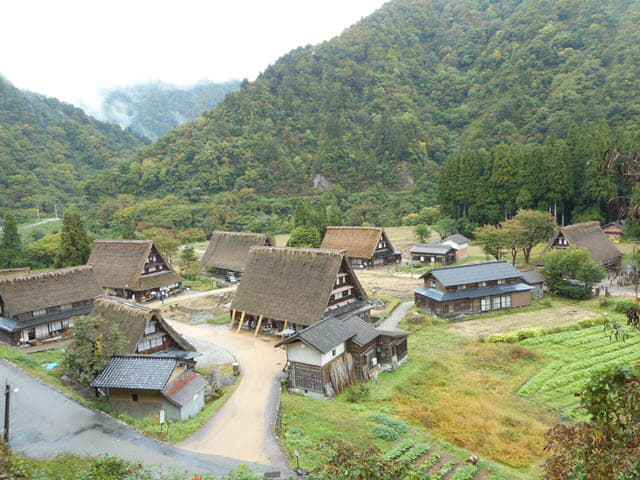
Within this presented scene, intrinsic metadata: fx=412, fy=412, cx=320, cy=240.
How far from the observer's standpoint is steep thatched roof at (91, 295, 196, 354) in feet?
62.1

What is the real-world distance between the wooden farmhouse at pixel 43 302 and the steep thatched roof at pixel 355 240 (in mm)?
26337

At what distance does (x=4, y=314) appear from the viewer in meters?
25.2

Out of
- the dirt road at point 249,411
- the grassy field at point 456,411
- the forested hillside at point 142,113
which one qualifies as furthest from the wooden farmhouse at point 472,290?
the forested hillside at point 142,113

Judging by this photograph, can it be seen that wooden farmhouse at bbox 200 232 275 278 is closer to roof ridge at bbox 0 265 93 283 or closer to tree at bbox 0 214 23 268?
roof ridge at bbox 0 265 93 283

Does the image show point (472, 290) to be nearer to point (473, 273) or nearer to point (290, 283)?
point (473, 273)

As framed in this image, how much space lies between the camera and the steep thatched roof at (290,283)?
25.2 metres

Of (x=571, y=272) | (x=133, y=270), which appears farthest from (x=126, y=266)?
(x=571, y=272)

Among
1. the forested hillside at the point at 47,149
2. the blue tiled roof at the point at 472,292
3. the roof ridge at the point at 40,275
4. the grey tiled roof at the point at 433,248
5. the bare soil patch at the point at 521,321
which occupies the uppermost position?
the forested hillside at the point at 47,149

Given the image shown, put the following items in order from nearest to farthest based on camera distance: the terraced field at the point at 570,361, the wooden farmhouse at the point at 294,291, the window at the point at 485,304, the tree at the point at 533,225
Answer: the terraced field at the point at 570,361 → the wooden farmhouse at the point at 294,291 → the window at the point at 485,304 → the tree at the point at 533,225

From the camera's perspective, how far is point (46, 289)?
85.9 feet

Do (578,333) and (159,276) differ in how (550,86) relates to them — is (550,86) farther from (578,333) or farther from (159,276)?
(159,276)

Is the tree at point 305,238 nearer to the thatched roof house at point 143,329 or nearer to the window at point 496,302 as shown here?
the window at point 496,302

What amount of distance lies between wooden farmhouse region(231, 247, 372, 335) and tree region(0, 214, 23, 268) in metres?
26.8

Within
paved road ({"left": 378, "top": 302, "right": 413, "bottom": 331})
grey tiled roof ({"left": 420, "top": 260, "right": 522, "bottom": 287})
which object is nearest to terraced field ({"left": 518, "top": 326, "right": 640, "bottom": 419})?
grey tiled roof ({"left": 420, "top": 260, "right": 522, "bottom": 287})
